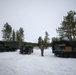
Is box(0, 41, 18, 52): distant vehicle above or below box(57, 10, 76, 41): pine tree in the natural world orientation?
below

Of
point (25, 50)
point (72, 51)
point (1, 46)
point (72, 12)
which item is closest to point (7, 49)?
point (1, 46)

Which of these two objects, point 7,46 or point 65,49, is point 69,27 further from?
point 7,46

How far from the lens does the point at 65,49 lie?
19422 mm

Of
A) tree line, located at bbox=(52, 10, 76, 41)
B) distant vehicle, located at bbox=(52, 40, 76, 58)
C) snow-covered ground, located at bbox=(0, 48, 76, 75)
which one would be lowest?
snow-covered ground, located at bbox=(0, 48, 76, 75)

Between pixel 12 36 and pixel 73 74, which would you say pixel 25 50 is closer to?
pixel 73 74

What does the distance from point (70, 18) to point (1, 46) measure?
20114 mm

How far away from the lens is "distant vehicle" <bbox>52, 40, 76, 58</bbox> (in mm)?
18656

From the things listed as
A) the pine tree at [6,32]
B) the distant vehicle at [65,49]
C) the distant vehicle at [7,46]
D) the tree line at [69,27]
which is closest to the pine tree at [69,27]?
the tree line at [69,27]

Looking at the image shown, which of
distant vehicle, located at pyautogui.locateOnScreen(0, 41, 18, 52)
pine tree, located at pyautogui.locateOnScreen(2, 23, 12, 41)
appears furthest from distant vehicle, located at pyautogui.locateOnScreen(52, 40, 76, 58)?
pine tree, located at pyautogui.locateOnScreen(2, 23, 12, 41)

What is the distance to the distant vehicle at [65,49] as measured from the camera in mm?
18656

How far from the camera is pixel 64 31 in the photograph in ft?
96.6

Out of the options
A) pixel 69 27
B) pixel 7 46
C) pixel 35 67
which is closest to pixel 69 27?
pixel 69 27

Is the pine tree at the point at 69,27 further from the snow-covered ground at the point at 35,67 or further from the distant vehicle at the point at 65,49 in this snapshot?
the snow-covered ground at the point at 35,67

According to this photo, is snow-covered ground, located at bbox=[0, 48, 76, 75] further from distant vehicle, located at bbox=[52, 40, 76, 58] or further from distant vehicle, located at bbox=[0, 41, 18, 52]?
distant vehicle, located at bbox=[0, 41, 18, 52]
